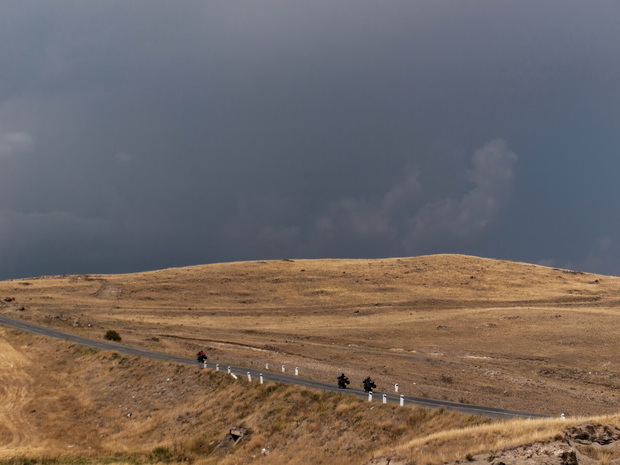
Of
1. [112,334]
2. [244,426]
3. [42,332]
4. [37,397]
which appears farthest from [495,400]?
[42,332]

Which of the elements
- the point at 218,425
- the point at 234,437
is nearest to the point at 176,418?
the point at 218,425

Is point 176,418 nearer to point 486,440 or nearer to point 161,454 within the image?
point 161,454

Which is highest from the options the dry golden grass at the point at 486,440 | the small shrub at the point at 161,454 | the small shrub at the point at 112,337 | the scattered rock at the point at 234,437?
the small shrub at the point at 112,337

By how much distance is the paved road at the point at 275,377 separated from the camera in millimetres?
29406

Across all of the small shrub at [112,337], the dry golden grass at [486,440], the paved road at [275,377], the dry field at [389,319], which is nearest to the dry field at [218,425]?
the dry golden grass at [486,440]

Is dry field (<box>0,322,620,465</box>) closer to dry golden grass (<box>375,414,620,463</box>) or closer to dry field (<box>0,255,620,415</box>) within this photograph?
dry golden grass (<box>375,414,620,463</box>)

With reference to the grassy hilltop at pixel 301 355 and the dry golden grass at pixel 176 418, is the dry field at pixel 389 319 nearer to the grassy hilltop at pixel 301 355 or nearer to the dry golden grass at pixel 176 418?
the grassy hilltop at pixel 301 355

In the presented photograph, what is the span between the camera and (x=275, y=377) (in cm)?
3866

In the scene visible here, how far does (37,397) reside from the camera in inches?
1690

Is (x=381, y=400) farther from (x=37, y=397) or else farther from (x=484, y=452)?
(x=37, y=397)

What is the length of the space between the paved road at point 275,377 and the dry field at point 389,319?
9.76 ft

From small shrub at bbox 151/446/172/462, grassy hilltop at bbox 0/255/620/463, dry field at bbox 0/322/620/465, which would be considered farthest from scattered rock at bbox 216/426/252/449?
small shrub at bbox 151/446/172/462

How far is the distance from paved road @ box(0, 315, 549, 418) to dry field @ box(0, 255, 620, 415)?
2.97m

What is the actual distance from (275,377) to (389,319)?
46.1 meters
